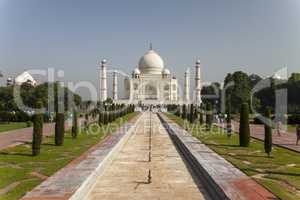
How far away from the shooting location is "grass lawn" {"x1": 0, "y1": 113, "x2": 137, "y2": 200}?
594 centimetres

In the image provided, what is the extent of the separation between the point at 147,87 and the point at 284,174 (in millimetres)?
61262

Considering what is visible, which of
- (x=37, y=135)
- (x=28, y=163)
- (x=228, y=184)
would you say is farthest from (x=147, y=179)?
(x=37, y=135)

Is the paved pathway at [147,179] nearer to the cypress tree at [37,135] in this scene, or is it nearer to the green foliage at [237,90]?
the cypress tree at [37,135]

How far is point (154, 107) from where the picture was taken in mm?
60625

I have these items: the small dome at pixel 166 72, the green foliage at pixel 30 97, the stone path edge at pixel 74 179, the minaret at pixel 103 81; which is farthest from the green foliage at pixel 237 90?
the small dome at pixel 166 72

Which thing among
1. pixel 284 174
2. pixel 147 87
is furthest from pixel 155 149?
pixel 147 87

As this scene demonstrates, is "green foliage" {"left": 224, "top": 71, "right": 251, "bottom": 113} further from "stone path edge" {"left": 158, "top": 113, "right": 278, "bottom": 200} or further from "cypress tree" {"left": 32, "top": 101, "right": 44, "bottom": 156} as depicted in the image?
"stone path edge" {"left": 158, "top": 113, "right": 278, "bottom": 200}

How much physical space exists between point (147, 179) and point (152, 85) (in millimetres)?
60955

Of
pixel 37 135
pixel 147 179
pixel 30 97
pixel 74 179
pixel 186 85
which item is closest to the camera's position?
pixel 74 179

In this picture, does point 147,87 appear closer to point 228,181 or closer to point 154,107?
point 154,107

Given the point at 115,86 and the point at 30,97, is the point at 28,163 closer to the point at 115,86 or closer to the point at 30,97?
the point at 30,97

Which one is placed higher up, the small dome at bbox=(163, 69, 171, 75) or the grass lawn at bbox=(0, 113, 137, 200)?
the small dome at bbox=(163, 69, 171, 75)

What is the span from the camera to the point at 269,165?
26.2ft

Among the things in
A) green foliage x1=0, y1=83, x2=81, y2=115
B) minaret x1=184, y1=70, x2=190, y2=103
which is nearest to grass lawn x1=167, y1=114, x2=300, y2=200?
green foliage x1=0, y1=83, x2=81, y2=115
